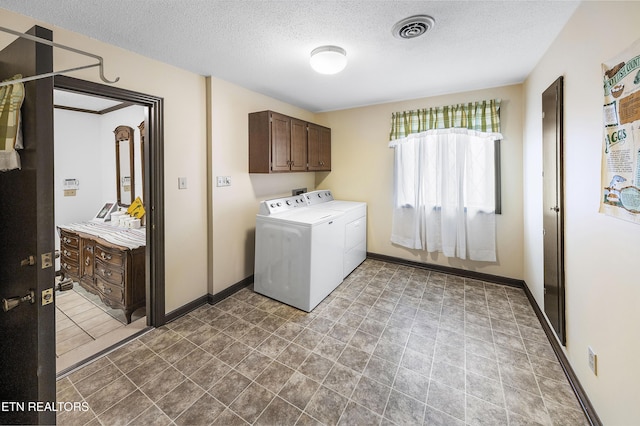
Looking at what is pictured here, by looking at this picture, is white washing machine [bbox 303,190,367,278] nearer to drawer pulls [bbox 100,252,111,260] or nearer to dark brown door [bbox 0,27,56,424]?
drawer pulls [bbox 100,252,111,260]

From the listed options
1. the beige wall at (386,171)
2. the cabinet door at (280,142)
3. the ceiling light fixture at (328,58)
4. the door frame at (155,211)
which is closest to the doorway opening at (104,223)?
the door frame at (155,211)

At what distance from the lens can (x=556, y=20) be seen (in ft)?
5.72

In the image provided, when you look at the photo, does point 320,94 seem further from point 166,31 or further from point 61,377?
point 61,377

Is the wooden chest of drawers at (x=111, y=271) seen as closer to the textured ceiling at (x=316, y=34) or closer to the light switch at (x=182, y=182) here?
the light switch at (x=182, y=182)

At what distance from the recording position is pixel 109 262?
2.60 m

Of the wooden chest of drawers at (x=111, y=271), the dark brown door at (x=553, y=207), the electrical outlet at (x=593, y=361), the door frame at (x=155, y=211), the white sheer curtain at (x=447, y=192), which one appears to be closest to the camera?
the electrical outlet at (x=593, y=361)

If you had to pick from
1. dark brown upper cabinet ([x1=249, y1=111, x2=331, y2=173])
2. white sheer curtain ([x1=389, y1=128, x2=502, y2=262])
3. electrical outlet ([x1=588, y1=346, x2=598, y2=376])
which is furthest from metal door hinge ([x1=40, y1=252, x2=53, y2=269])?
white sheer curtain ([x1=389, y1=128, x2=502, y2=262])

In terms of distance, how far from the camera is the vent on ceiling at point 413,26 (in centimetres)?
171

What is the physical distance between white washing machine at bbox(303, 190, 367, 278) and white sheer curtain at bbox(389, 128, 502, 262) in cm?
Answer: 51

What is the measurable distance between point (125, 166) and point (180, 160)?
5.69 feet

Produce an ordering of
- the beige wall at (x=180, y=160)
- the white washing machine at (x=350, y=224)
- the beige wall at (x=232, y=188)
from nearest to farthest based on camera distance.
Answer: the beige wall at (x=180, y=160), the beige wall at (x=232, y=188), the white washing machine at (x=350, y=224)

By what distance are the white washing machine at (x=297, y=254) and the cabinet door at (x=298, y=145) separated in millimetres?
644

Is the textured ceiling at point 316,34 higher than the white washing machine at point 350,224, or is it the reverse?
the textured ceiling at point 316,34

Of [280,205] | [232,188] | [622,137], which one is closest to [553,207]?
[622,137]
